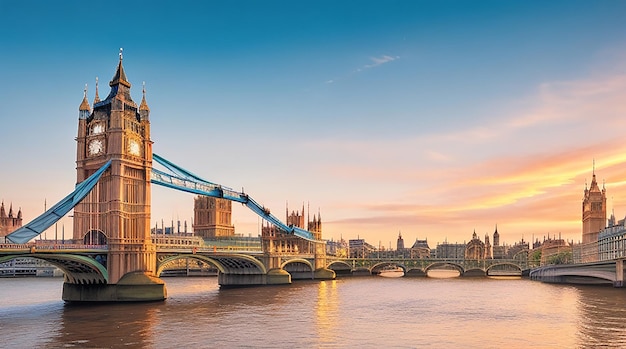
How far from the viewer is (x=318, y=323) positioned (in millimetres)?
46250

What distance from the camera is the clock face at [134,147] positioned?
59969mm

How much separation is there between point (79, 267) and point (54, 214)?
6240 mm

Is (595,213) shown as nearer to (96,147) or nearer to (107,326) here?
(96,147)

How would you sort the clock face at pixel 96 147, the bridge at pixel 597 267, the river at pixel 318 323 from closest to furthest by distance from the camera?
the river at pixel 318 323, the clock face at pixel 96 147, the bridge at pixel 597 267

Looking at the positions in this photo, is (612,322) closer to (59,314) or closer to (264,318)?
(264,318)

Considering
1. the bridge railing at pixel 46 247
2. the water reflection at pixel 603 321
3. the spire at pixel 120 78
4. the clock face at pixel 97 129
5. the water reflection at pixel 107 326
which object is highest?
the spire at pixel 120 78

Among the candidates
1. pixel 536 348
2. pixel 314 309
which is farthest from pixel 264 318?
pixel 536 348

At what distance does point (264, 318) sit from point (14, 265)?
119 m

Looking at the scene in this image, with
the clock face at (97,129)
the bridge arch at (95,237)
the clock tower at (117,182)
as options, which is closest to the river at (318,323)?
the clock tower at (117,182)

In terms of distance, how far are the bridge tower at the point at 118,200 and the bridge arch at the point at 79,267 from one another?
0.57 meters

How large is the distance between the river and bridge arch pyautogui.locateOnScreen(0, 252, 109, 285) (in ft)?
9.27

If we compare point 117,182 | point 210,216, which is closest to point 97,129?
point 117,182

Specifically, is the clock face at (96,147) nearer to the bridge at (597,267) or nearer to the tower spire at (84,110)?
the tower spire at (84,110)

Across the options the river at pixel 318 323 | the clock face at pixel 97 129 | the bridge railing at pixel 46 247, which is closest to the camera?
the river at pixel 318 323
